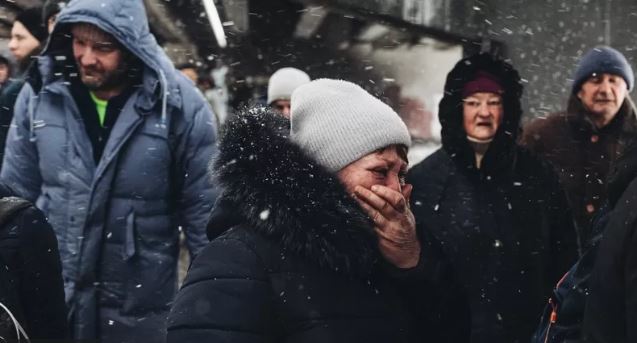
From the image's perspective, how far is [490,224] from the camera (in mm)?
4215

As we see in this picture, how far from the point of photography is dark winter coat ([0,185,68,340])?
278cm

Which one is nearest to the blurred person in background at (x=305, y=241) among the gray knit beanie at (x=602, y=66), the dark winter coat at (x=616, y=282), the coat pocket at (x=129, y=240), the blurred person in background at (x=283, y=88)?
the dark winter coat at (x=616, y=282)

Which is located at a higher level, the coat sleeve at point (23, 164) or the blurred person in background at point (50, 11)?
the blurred person in background at point (50, 11)

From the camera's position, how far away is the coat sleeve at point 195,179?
13.1 ft

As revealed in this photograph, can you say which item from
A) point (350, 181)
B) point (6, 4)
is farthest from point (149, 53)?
point (6, 4)

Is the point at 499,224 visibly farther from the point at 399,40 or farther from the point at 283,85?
the point at 399,40

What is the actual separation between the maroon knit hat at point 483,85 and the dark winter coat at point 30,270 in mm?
2293

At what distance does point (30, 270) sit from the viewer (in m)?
2.88

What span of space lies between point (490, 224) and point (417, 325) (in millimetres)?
2039

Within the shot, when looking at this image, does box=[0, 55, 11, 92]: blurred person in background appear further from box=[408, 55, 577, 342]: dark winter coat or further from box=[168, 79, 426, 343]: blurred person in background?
box=[168, 79, 426, 343]: blurred person in background

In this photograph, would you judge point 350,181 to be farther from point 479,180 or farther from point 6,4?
point 6,4

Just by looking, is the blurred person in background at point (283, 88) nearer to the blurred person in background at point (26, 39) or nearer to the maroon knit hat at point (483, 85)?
the blurred person in background at point (26, 39)

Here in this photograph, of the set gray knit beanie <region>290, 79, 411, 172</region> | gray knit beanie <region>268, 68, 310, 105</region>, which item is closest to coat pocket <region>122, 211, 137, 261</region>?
gray knit beanie <region>290, 79, 411, 172</region>

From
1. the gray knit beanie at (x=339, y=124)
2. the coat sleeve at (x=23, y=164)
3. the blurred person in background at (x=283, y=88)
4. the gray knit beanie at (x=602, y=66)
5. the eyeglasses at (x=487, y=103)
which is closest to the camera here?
the gray knit beanie at (x=339, y=124)
